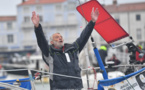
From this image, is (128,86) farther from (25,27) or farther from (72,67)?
(25,27)

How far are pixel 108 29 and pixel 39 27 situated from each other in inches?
102

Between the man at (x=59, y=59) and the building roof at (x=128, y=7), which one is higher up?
the building roof at (x=128, y=7)

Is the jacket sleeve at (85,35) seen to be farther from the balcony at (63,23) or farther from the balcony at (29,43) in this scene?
the balcony at (29,43)

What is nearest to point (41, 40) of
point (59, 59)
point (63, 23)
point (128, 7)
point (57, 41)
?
point (57, 41)

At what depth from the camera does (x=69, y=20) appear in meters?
54.8

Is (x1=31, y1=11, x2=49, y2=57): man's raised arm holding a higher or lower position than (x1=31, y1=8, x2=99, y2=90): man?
higher

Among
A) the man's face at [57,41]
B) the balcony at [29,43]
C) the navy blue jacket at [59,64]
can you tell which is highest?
the balcony at [29,43]

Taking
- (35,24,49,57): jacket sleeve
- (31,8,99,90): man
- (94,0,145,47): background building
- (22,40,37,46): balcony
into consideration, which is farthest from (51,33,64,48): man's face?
(22,40,37,46): balcony

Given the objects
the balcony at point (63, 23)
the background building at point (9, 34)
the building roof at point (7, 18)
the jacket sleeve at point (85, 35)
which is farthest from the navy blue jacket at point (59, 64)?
the building roof at point (7, 18)

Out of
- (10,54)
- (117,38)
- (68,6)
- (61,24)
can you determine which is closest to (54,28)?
(61,24)

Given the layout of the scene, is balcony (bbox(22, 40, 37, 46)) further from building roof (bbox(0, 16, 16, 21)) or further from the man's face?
the man's face

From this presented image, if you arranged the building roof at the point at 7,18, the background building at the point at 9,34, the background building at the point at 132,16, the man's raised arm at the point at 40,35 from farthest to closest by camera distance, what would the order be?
the building roof at the point at 7,18, the background building at the point at 9,34, the background building at the point at 132,16, the man's raised arm at the point at 40,35

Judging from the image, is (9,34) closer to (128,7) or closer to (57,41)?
(128,7)

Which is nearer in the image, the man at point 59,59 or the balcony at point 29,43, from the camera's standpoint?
the man at point 59,59
